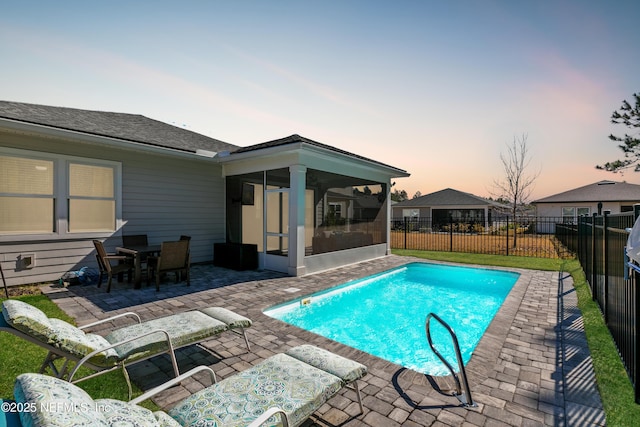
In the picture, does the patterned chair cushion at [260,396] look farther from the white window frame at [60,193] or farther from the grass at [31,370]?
the white window frame at [60,193]

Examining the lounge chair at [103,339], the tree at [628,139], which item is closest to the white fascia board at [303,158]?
the lounge chair at [103,339]

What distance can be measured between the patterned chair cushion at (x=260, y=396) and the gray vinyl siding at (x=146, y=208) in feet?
24.7

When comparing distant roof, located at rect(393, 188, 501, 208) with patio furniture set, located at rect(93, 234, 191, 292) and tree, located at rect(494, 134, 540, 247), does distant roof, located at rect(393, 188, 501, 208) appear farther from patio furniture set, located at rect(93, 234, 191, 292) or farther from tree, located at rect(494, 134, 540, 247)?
patio furniture set, located at rect(93, 234, 191, 292)

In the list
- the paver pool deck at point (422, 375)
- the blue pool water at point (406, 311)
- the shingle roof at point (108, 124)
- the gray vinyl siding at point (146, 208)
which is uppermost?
the shingle roof at point (108, 124)

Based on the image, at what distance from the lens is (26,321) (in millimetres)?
2316

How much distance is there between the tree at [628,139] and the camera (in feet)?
50.1

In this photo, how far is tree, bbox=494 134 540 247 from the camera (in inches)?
731

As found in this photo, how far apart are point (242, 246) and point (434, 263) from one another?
22.0 ft

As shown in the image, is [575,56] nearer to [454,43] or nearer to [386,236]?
[454,43]

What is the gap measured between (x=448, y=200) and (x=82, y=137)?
32.4 metres

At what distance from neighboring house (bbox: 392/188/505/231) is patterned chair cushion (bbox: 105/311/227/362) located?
27663mm

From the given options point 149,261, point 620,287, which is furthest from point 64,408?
point 149,261

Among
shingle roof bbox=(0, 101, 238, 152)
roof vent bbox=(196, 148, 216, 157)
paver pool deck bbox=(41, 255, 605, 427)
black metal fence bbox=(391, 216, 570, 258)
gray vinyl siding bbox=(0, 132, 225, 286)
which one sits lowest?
paver pool deck bbox=(41, 255, 605, 427)

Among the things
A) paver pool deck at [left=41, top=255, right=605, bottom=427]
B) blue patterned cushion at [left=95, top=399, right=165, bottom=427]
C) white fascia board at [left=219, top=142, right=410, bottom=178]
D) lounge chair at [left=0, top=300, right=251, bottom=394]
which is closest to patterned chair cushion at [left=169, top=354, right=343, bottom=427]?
blue patterned cushion at [left=95, top=399, right=165, bottom=427]
